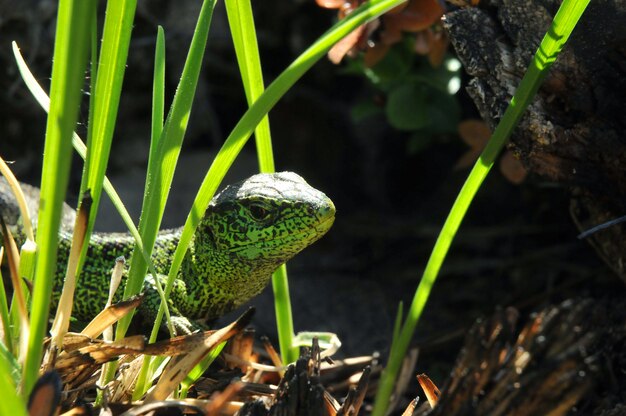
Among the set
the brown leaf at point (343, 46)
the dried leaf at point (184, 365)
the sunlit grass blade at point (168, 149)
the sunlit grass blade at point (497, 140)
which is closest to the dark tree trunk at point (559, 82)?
the brown leaf at point (343, 46)

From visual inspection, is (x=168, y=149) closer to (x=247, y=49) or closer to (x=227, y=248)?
(x=247, y=49)

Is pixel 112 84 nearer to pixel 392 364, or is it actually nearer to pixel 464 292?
pixel 392 364

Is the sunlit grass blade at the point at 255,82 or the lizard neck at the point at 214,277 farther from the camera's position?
the lizard neck at the point at 214,277

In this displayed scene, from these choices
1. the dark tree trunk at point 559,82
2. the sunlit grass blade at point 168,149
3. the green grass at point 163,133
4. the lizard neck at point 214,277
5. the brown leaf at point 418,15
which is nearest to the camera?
the green grass at point 163,133

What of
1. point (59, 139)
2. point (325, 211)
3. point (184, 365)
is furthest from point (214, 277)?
point (59, 139)

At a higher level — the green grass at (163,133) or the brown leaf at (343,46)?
the brown leaf at (343,46)

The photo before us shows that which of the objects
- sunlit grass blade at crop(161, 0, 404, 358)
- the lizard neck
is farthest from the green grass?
the lizard neck

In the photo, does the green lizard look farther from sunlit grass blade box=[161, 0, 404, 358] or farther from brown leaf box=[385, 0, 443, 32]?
brown leaf box=[385, 0, 443, 32]

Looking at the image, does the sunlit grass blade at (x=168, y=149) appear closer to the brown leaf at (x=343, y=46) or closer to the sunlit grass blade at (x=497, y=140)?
the sunlit grass blade at (x=497, y=140)

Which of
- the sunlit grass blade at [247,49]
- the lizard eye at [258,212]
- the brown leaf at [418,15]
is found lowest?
the lizard eye at [258,212]
